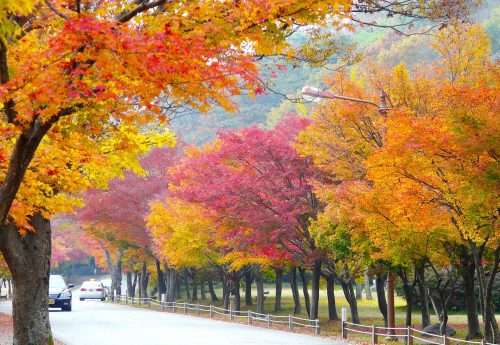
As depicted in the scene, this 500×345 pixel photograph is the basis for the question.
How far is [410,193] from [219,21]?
40.2 feet

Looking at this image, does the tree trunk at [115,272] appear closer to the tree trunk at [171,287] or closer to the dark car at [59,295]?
the tree trunk at [171,287]

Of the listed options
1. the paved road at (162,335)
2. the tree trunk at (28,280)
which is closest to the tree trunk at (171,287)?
the paved road at (162,335)

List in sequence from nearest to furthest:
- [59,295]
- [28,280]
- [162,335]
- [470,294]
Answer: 1. [28,280]
2. [162,335]
3. [470,294]
4. [59,295]

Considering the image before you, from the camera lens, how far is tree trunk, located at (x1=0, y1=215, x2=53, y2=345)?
16.6m

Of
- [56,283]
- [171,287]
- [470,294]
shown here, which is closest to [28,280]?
[470,294]

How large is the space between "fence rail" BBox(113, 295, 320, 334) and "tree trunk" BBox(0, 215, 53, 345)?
1229 centimetres

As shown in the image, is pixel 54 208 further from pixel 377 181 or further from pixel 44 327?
pixel 377 181

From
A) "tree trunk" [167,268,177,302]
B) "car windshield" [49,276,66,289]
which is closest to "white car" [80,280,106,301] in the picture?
"tree trunk" [167,268,177,302]

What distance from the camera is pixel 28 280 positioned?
16625mm

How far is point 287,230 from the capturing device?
28922 mm

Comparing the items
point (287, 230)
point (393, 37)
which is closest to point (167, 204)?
point (287, 230)

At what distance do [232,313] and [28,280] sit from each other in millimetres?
21323

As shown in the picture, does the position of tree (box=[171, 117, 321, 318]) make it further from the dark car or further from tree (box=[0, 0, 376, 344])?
tree (box=[0, 0, 376, 344])

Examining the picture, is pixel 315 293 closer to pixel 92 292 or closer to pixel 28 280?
pixel 28 280
